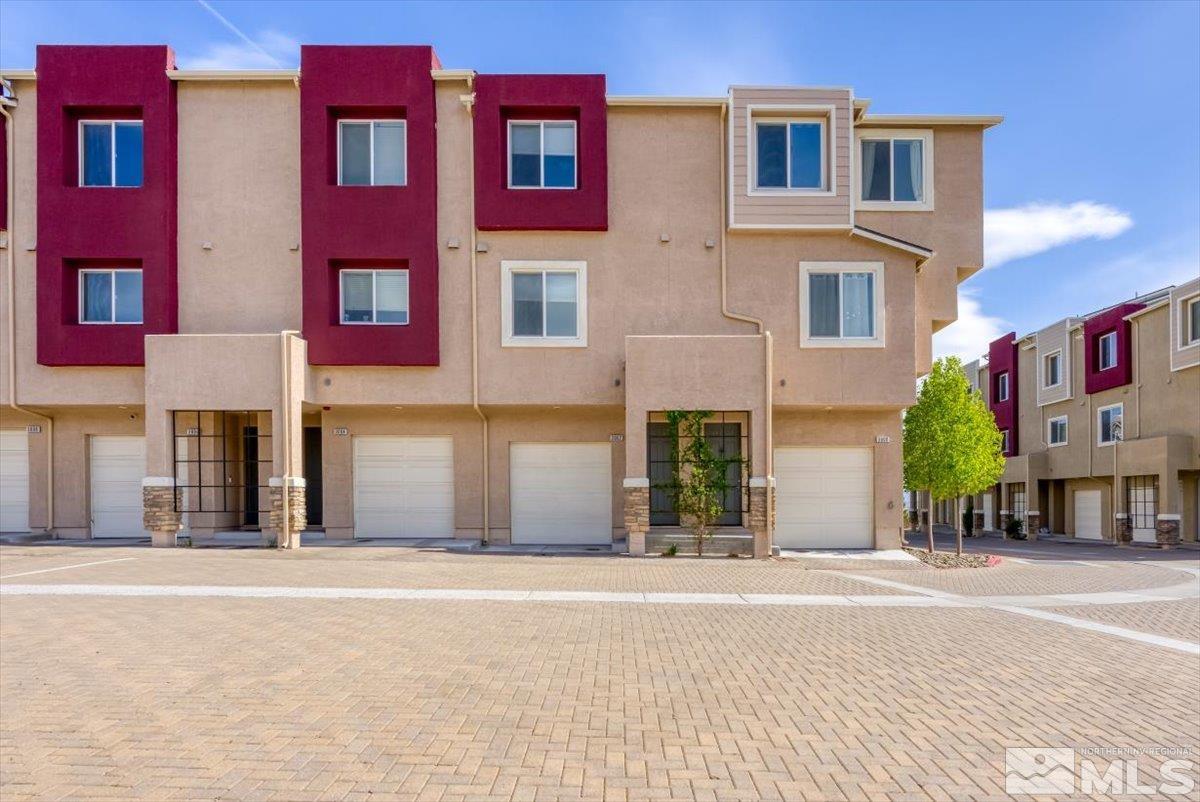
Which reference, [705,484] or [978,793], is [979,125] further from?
→ [978,793]

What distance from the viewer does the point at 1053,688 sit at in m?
6.36

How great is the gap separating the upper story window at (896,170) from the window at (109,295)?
1743 centimetres

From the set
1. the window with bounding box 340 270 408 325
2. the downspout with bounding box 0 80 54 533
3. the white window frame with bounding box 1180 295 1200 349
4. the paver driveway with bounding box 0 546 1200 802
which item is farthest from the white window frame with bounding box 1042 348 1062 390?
the downspout with bounding box 0 80 54 533

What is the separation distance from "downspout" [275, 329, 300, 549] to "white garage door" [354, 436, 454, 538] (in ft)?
8.04

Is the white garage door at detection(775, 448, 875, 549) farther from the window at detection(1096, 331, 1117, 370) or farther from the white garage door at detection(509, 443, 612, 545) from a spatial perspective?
the window at detection(1096, 331, 1117, 370)

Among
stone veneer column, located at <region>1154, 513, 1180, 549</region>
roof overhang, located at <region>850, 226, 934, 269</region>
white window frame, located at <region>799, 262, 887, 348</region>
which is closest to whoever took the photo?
roof overhang, located at <region>850, 226, 934, 269</region>

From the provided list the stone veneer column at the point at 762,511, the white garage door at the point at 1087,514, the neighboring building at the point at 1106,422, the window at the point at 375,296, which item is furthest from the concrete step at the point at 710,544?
the white garage door at the point at 1087,514

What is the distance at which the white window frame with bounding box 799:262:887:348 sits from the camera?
17.0 meters

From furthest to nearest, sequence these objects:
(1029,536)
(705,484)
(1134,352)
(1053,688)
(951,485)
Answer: (1029,536) → (1134,352) → (951,485) → (705,484) → (1053,688)

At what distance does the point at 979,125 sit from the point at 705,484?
11.0m

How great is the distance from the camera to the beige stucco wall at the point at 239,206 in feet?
56.2

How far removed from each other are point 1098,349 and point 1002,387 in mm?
8990

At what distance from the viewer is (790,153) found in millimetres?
17219

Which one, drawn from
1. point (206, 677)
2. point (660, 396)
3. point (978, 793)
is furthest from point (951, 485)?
point (206, 677)
